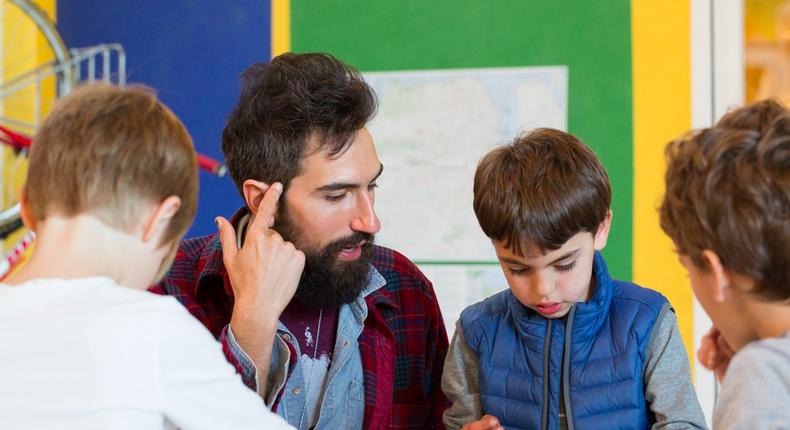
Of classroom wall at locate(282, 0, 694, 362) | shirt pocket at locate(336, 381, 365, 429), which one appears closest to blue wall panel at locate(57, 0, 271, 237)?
classroom wall at locate(282, 0, 694, 362)

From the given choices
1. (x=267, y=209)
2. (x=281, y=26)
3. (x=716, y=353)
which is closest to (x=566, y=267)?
(x=716, y=353)

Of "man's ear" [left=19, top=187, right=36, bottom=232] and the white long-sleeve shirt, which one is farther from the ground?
"man's ear" [left=19, top=187, right=36, bottom=232]

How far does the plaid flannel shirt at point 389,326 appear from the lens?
1.70m

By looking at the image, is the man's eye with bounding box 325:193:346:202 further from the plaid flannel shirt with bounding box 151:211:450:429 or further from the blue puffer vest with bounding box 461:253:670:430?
the blue puffer vest with bounding box 461:253:670:430

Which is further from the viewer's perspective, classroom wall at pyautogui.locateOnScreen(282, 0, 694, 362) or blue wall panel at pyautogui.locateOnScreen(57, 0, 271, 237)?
blue wall panel at pyautogui.locateOnScreen(57, 0, 271, 237)

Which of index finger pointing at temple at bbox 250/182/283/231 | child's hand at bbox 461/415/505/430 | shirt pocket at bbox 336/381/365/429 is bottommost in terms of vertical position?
shirt pocket at bbox 336/381/365/429

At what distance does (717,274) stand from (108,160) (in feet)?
2.45

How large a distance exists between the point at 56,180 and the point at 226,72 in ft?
6.57

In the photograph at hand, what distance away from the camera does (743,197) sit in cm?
107

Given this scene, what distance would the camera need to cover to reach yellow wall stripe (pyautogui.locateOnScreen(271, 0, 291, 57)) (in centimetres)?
296

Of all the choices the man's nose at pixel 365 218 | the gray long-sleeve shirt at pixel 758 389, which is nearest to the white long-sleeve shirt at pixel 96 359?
the gray long-sleeve shirt at pixel 758 389

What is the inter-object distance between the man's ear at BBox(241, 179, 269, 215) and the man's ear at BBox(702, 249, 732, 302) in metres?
0.91

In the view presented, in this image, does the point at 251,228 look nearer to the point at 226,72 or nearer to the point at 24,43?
the point at 226,72

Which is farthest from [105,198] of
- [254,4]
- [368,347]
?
[254,4]
